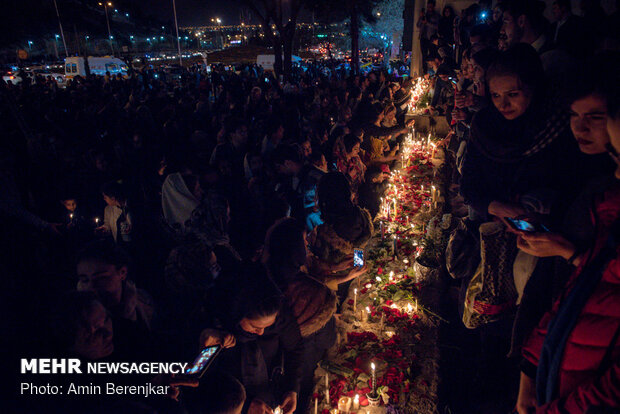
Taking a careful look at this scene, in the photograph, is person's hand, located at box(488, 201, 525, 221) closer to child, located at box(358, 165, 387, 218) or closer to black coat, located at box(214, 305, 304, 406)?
black coat, located at box(214, 305, 304, 406)

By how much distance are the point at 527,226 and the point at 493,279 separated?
23.9 inches

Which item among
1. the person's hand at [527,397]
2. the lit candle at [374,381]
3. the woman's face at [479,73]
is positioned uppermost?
the woman's face at [479,73]

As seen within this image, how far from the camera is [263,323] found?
2480 millimetres

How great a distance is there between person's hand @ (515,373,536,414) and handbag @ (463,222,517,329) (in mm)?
496

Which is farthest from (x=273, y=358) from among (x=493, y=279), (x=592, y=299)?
(x=592, y=299)

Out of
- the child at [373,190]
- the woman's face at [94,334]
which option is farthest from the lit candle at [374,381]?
the child at [373,190]

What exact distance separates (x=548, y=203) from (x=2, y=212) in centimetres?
557

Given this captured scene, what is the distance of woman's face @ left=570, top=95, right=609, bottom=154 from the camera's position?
65.2 inches

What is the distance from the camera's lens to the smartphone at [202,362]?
2201 millimetres

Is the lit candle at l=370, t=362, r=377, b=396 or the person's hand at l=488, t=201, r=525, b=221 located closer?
the person's hand at l=488, t=201, r=525, b=221

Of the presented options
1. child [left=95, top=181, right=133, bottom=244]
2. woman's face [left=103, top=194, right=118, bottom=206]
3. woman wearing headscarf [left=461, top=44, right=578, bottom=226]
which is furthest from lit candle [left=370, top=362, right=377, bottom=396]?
woman's face [left=103, top=194, right=118, bottom=206]

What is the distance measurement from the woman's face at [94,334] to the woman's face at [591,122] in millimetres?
2724

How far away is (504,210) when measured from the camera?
2.24 metres

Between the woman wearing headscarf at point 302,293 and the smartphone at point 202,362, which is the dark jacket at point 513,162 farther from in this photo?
the smartphone at point 202,362
